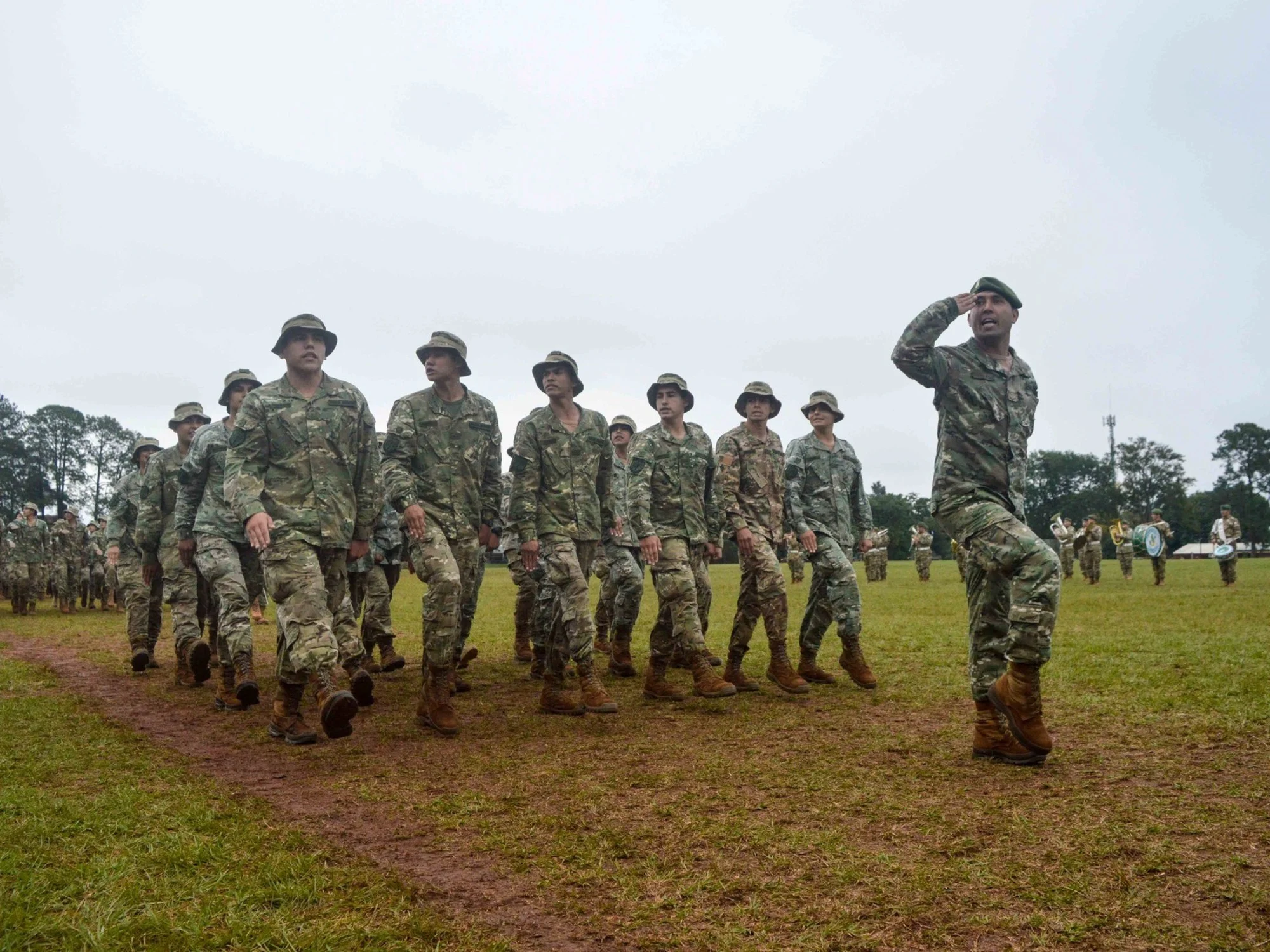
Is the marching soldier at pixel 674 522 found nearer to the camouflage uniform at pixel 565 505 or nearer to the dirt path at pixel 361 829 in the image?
the camouflage uniform at pixel 565 505

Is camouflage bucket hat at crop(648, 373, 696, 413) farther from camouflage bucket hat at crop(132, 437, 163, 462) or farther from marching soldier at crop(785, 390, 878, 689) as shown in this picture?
camouflage bucket hat at crop(132, 437, 163, 462)

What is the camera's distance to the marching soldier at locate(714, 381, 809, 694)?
25.6 feet

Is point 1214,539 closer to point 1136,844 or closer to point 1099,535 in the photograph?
point 1099,535

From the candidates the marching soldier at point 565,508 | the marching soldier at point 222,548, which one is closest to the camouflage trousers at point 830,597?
the marching soldier at point 565,508

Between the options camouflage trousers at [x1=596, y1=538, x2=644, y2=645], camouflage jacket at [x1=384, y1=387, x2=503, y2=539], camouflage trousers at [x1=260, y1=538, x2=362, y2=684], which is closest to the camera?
camouflage trousers at [x1=260, y1=538, x2=362, y2=684]

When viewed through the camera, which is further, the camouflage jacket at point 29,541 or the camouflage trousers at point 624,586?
the camouflage jacket at point 29,541

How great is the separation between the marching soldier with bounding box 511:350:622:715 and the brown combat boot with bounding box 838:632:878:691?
218cm

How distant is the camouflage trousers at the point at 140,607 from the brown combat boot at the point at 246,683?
349cm

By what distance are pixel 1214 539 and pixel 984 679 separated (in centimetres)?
2284

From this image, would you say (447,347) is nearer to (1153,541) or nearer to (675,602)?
(675,602)

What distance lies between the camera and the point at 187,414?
32.3ft

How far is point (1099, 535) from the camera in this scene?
28641 millimetres

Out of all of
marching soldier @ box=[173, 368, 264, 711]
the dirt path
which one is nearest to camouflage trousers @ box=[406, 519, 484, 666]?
the dirt path

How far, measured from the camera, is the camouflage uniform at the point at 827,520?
26.7 ft
